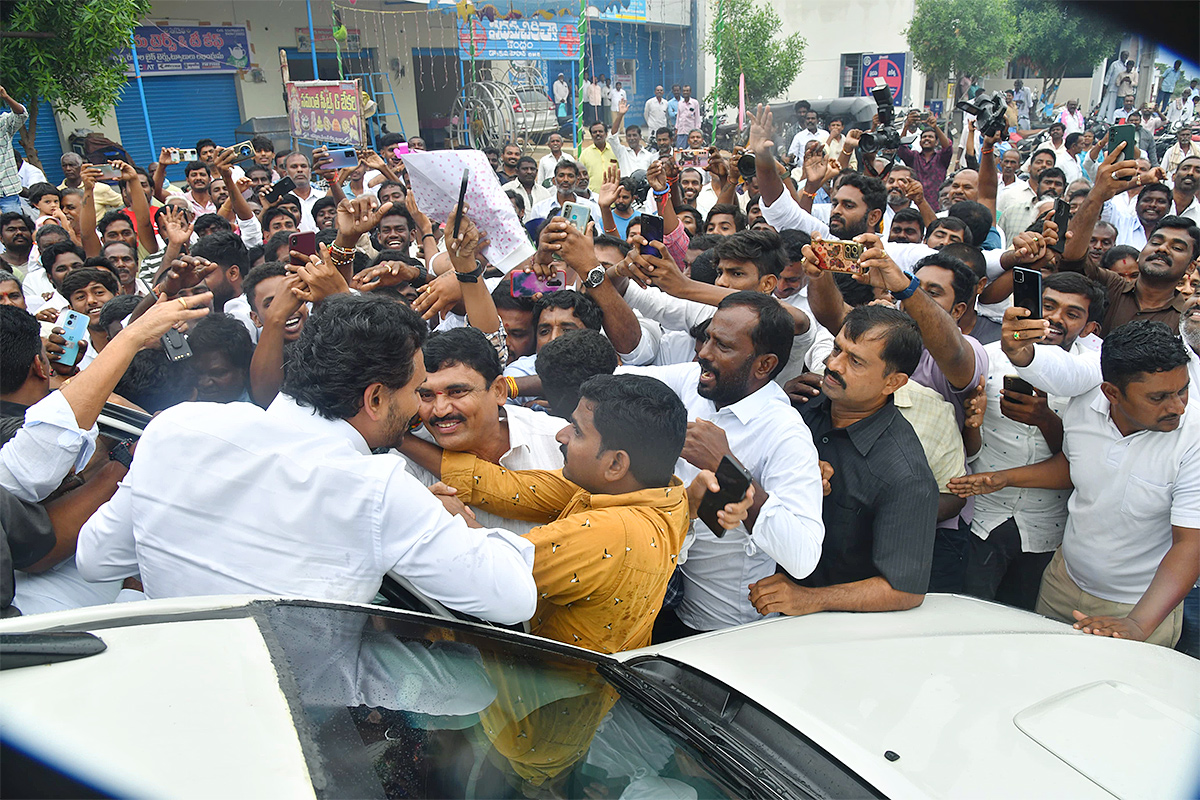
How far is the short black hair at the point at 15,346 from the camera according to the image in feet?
7.77

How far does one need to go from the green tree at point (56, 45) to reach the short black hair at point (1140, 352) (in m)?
11.3

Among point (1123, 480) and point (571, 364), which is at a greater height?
point (571, 364)

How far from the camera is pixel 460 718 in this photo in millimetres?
1560

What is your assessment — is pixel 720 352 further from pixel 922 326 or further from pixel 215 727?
pixel 215 727

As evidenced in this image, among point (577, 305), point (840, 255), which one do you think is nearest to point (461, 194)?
point (577, 305)

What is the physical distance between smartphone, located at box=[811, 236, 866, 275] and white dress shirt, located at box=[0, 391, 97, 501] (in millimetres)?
2547

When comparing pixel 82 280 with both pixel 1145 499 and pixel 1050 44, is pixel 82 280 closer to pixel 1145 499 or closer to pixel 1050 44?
pixel 1145 499

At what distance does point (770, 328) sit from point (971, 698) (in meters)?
1.34

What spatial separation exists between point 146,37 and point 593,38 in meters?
16.9

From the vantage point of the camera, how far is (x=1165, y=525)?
2.86 metres

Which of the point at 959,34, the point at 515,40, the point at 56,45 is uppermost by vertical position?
the point at 959,34

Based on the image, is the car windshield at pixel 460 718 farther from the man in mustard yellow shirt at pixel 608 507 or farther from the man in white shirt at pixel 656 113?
the man in white shirt at pixel 656 113

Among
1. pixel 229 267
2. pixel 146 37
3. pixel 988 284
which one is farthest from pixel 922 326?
pixel 146 37

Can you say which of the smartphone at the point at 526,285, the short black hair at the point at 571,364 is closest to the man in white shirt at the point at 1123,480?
the short black hair at the point at 571,364
